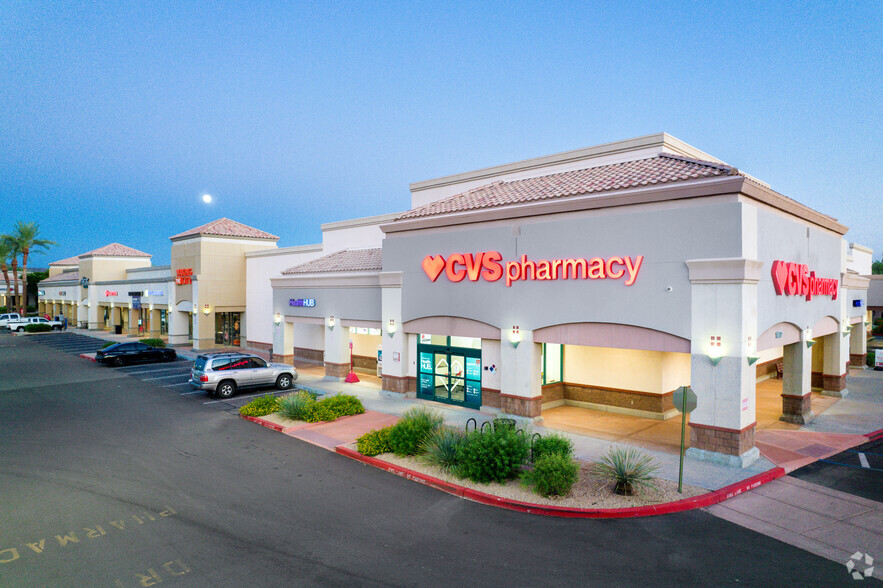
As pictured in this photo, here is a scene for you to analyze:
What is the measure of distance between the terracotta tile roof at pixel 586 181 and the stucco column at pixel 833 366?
1096 centimetres

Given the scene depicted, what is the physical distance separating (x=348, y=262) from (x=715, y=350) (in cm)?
1814

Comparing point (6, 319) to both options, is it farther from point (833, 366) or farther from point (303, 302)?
point (833, 366)

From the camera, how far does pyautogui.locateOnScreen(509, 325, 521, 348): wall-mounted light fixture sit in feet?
54.4

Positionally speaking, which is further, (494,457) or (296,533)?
(494,457)

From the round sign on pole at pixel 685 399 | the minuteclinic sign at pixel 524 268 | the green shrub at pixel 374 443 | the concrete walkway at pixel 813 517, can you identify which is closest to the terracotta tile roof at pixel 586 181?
the minuteclinic sign at pixel 524 268

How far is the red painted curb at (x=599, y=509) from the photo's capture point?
383 inches

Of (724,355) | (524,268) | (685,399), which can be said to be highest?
(524,268)

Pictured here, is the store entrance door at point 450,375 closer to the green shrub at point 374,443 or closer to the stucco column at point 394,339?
the stucco column at point 394,339

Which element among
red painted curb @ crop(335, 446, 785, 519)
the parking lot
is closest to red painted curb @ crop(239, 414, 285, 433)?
the parking lot

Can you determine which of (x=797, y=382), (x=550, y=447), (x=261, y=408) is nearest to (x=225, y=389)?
(x=261, y=408)

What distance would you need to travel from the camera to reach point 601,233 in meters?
14.6

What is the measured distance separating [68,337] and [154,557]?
5210cm

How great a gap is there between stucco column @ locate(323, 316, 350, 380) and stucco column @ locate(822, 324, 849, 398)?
21.3m

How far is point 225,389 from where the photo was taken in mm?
21219
